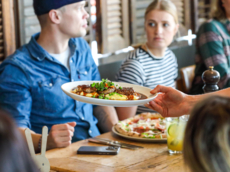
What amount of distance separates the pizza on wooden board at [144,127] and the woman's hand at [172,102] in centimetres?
13

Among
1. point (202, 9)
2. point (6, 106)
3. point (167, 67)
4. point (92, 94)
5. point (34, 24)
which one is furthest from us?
point (202, 9)

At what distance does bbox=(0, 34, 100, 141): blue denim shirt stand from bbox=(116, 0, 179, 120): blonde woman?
378 mm

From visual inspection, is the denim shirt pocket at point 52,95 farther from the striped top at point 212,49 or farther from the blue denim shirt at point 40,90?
the striped top at point 212,49

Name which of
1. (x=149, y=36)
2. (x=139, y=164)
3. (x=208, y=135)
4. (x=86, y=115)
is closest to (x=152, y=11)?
(x=149, y=36)

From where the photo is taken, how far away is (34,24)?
2.62m

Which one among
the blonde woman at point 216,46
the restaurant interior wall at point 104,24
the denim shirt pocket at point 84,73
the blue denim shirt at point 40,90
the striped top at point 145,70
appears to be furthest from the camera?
the blonde woman at point 216,46

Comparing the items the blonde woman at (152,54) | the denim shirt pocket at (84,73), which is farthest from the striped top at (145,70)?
the denim shirt pocket at (84,73)

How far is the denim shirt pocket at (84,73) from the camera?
2.30 m

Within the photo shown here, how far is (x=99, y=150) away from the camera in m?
1.55

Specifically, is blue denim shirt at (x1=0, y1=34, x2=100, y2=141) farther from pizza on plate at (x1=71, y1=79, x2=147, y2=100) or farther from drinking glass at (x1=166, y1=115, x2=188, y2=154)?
drinking glass at (x1=166, y1=115, x2=188, y2=154)

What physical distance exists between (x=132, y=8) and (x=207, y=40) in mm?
891

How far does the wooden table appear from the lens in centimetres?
138

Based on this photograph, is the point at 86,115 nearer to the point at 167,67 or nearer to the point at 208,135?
the point at 167,67

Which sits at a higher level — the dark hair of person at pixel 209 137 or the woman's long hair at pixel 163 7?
the woman's long hair at pixel 163 7
